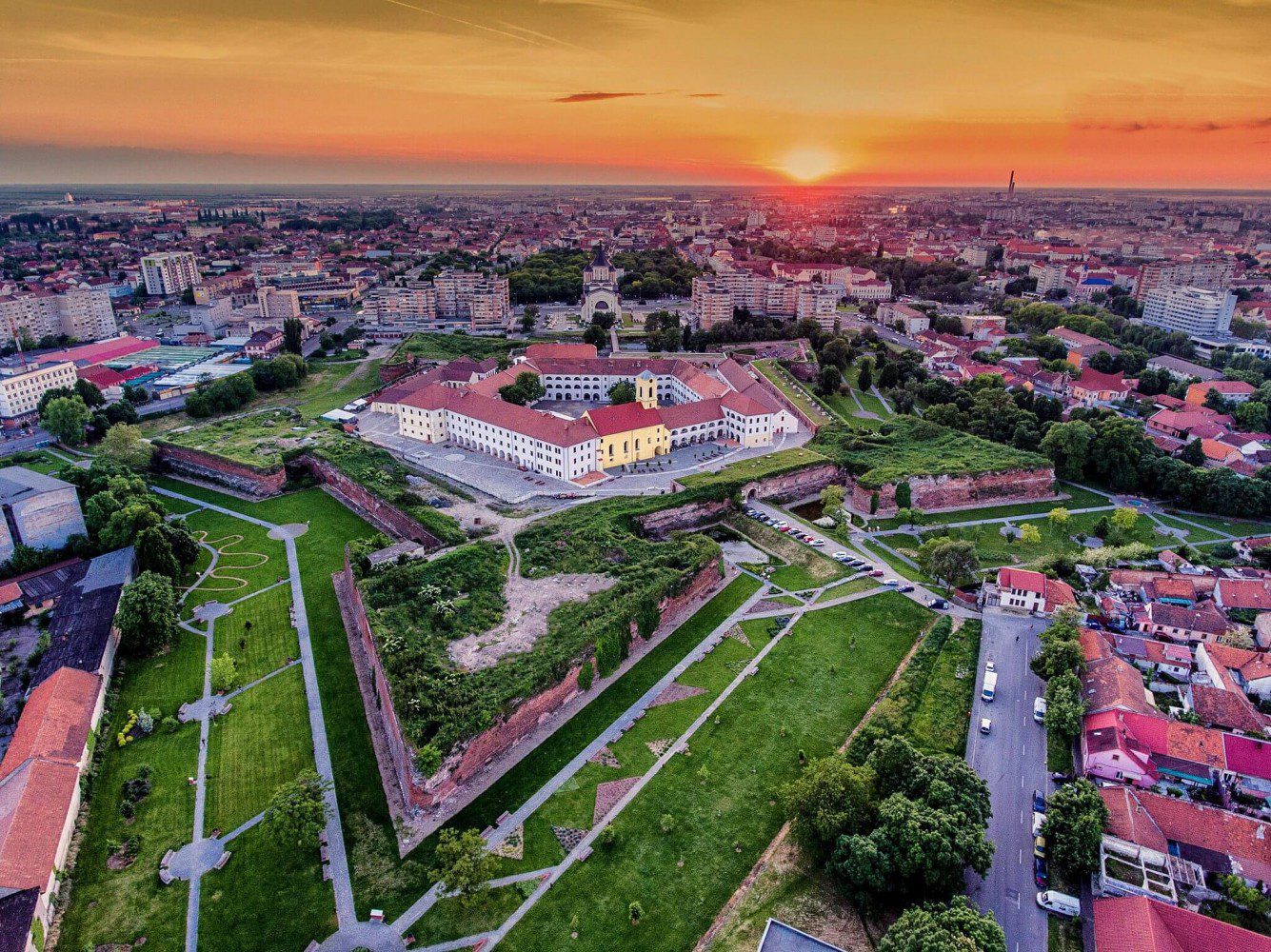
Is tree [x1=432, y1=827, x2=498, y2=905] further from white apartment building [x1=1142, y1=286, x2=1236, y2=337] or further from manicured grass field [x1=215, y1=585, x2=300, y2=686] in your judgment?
white apartment building [x1=1142, y1=286, x2=1236, y2=337]

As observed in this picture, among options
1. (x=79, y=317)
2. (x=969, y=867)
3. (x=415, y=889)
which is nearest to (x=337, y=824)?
(x=415, y=889)

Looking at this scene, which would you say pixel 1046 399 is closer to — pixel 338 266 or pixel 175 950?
pixel 175 950

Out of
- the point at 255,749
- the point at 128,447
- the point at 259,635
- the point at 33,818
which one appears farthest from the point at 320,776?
the point at 128,447

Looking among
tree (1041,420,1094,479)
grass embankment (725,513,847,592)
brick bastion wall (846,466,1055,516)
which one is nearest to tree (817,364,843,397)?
brick bastion wall (846,466,1055,516)

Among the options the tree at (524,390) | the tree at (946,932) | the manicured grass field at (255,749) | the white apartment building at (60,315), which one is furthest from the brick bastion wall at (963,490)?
the white apartment building at (60,315)

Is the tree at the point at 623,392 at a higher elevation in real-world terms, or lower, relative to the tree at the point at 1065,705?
higher

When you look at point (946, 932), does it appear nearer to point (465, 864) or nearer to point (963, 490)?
point (465, 864)

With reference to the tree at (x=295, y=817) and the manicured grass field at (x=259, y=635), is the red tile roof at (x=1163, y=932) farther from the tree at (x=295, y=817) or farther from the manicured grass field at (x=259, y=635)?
the manicured grass field at (x=259, y=635)
